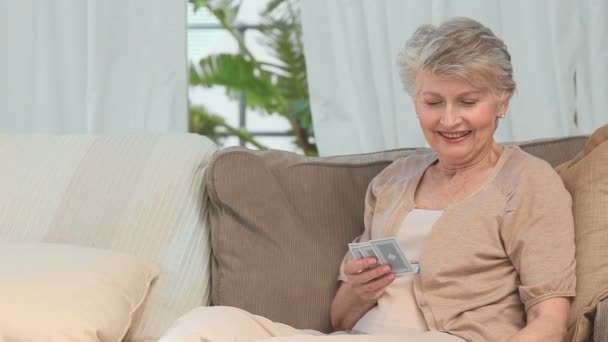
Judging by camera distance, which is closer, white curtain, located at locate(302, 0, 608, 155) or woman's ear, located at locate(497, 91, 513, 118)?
woman's ear, located at locate(497, 91, 513, 118)

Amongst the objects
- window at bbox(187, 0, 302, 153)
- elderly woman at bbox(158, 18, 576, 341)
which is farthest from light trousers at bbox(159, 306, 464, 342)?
window at bbox(187, 0, 302, 153)

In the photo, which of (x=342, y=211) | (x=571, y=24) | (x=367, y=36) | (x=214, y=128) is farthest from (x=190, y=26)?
(x=342, y=211)

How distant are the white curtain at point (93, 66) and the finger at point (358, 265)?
1.28 meters

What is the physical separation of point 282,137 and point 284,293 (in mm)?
2751

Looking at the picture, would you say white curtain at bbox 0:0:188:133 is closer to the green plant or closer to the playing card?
the green plant

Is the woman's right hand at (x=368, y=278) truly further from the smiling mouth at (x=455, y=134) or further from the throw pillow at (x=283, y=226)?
the smiling mouth at (x=455, y=134)

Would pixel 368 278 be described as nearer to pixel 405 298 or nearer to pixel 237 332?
pixel 405 298

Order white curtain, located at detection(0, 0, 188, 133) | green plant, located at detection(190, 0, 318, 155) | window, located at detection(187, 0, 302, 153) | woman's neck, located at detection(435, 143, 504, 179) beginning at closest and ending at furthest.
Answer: woman's neck, located at detection(435, 143, 504, 179) < white curtain, located at detection(0, 0, 188, 133) < green plant, located at detection(190, 0, 318, 155) < window, located at detection(187, 0, 302, 153)

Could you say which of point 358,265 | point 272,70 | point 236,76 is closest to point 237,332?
point 358,265

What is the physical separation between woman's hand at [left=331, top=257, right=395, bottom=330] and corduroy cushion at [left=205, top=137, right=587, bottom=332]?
5 cm

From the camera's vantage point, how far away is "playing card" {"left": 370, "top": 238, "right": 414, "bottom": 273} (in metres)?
1.83

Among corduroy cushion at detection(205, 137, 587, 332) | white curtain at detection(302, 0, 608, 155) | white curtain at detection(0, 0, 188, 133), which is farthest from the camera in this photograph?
white curtain at detection(0, 0, 188, 133)

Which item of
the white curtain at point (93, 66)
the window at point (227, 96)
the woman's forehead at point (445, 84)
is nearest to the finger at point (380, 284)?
the woman's forehead at point (445, 84)

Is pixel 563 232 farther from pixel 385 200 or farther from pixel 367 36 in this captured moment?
pixel 367 36
